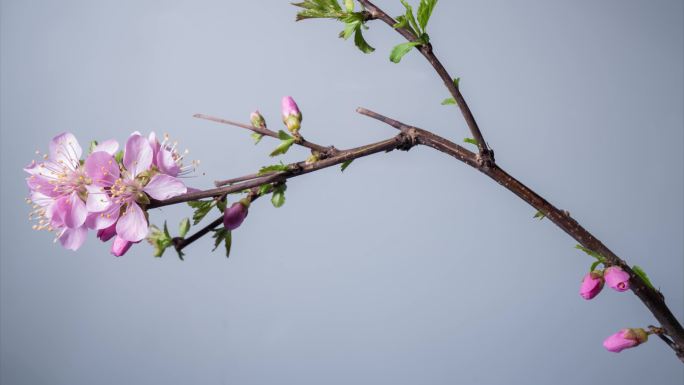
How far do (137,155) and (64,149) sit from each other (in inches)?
4.4

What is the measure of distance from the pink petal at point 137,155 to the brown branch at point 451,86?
26 centimetres

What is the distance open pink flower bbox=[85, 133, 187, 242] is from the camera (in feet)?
1.84

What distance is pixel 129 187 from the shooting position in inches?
22.5

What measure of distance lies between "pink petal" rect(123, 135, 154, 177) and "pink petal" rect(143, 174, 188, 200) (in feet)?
0.06

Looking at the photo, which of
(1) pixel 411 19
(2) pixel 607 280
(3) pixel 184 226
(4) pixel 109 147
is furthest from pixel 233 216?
(2) pixel 607 280

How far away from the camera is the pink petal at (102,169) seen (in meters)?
0.57

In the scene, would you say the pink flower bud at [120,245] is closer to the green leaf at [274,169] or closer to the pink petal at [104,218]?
the pink petal at [104,218]

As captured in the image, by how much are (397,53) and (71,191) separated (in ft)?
1.14

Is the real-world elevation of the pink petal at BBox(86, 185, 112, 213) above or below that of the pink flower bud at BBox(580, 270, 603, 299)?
above

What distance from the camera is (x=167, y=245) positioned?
52cm

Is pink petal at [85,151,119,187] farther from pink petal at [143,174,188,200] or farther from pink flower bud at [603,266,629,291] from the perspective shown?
pink flower bud at [603,266,629,291]

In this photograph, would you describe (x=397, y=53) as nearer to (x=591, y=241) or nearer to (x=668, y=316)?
(x=591, y=241)

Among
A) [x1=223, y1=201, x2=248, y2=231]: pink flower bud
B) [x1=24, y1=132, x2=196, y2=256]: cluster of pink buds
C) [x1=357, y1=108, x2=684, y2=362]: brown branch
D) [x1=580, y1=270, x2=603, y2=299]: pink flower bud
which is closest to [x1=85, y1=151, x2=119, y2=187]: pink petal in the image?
[x1=24, y1=132, x2=196, y2=256]: cluster of pink buds

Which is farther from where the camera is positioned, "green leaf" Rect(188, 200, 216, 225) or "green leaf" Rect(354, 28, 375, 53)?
"green leaf" Rect(354, 28, 375, 53)
